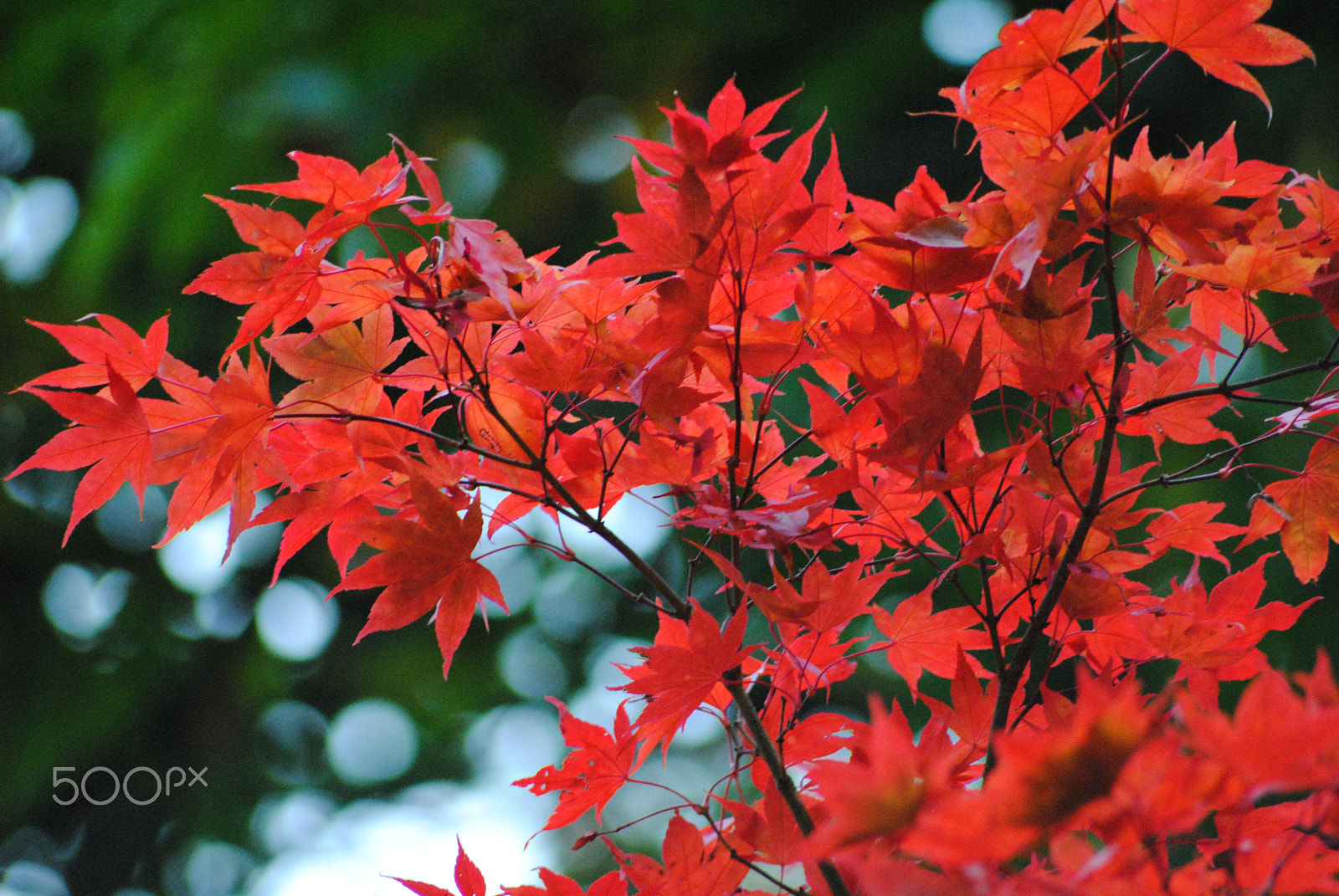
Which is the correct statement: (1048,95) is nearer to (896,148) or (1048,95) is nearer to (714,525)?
(714,525)

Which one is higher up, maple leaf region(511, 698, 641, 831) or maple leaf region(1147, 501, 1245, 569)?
maple leaf region(1147, 501, 1245, 569)

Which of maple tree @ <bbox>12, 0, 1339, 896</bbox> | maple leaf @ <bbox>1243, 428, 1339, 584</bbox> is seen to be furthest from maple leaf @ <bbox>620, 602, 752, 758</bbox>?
maple leaf @ <bbox>1243, 428, 1339, 584</bbox>

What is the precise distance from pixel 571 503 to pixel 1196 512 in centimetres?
A: 40

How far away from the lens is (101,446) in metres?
0.62

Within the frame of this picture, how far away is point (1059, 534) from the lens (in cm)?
59

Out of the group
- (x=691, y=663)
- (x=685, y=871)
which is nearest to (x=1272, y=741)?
(x=691, y=663)

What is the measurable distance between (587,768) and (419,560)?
212mm

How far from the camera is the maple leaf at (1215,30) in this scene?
0.54 metres

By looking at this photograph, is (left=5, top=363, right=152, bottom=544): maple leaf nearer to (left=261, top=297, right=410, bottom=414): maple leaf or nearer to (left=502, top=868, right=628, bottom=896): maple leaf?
(left=261, top=297, right=410, bottom=414): maple leaf

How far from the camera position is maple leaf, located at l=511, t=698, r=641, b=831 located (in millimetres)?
689

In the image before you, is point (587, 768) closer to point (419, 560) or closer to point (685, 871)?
point (685, 871)

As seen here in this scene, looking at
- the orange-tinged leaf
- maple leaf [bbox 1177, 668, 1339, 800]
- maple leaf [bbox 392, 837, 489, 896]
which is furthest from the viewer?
maple leaf [bbox 392, 837, 489, 896]

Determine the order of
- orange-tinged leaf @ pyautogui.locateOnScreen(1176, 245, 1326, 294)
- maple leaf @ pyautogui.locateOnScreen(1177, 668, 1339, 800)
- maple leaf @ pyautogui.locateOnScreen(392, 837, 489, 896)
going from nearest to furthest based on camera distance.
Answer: maple leaf @ pyautogui.locateOnScreen(1177, 668, 1339, 800) → orange-tinged leaf @ pyautogui.locateOnScreen(1176, 245, 1326, 294) → maple leaf @ pyautogui.locateOnScreen(392, 837, 489, 896)

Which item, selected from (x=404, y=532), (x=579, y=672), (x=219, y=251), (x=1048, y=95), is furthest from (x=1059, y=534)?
(x=579, y=672)
